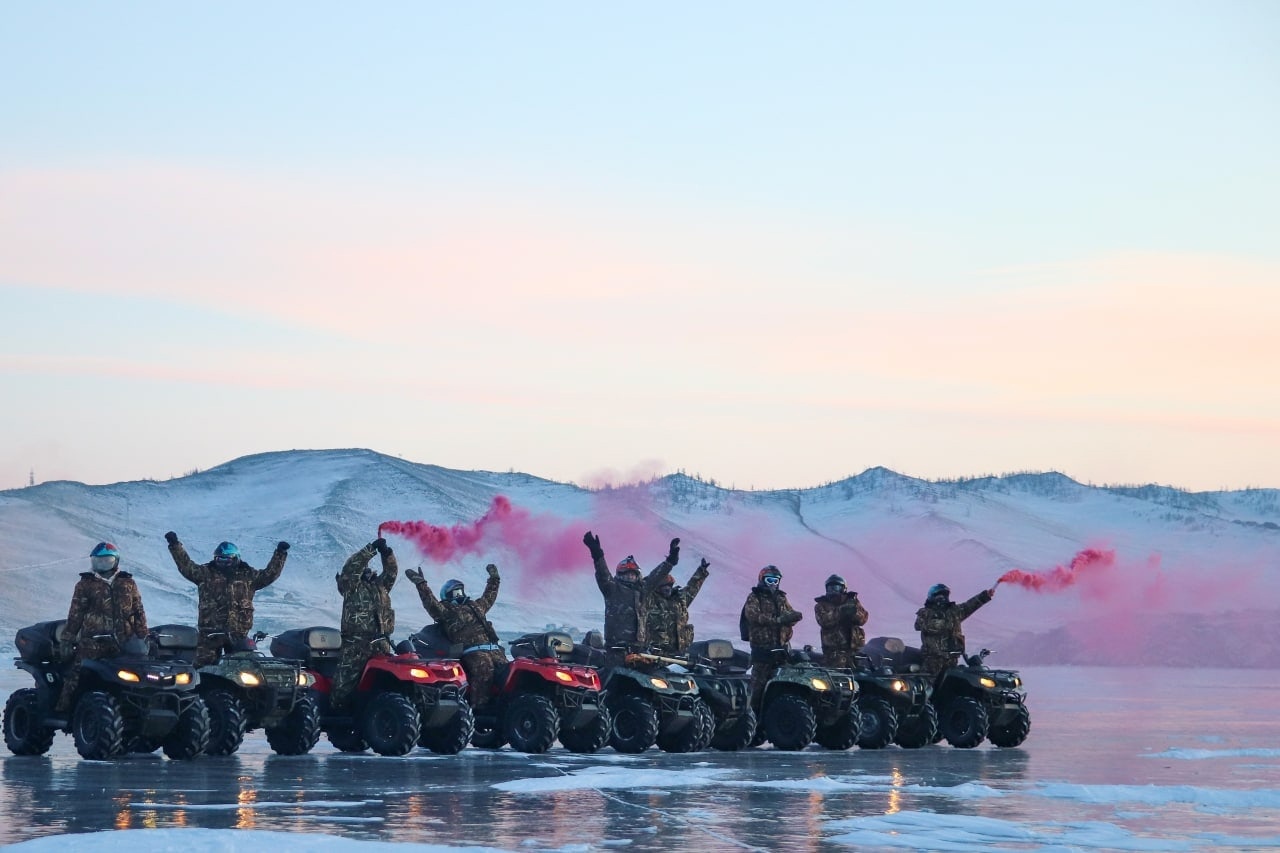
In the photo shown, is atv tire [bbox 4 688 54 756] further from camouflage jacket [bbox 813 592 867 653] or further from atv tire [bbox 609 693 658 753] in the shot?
camouflage jacket [bbox 813 592 867 653]

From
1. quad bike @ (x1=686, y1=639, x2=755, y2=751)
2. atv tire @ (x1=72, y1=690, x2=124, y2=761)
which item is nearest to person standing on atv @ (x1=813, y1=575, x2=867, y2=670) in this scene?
quad bike @ (x1=686, y1=639, x2=755, y2=751)

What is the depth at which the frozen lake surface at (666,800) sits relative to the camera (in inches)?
711

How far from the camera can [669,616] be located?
3212 cm

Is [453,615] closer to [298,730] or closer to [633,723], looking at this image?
[633,723]

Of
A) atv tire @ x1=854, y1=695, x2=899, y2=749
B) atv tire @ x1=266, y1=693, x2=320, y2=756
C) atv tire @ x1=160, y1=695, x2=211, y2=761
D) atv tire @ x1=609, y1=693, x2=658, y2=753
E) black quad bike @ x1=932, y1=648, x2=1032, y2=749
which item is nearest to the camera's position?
atv tire @ x1=160, y1=695, x2=211, y2=761

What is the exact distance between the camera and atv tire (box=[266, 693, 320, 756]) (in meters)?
28.0

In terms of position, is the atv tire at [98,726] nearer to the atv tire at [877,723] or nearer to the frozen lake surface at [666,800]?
the frozen lake surface at [666,800]

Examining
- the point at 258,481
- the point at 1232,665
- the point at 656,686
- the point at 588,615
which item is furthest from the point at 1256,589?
the point at 656,686

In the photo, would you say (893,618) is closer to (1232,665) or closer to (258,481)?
(1232,665)

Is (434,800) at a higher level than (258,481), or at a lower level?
lower

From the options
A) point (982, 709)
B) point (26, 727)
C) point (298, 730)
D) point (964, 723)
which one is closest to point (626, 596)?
point (298, 730)

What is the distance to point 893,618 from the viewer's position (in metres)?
150

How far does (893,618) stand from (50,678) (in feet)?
417

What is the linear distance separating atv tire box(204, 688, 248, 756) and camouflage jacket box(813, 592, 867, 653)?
31.2ft
